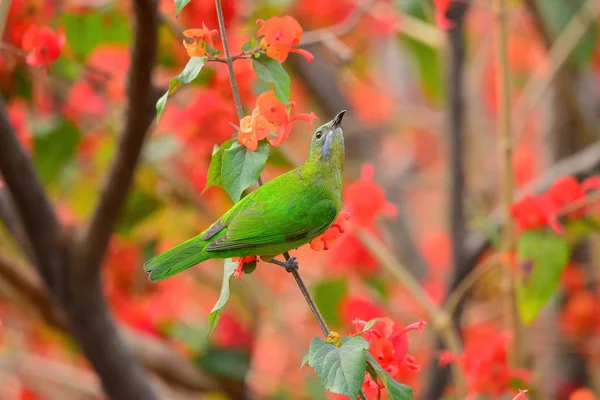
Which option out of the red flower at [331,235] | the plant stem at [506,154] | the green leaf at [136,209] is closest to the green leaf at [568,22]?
the plant stem at [506,154]

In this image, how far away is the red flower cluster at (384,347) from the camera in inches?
26.6

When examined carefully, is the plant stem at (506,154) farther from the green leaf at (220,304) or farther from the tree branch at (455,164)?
the green leaf at (220,304)

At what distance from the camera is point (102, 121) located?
1.58 m

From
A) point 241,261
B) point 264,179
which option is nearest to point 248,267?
point 241,261

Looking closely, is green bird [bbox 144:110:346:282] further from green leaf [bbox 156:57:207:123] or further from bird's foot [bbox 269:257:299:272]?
green leaf [bbox 156:57:207:123]

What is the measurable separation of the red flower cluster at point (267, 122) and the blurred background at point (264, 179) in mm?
191

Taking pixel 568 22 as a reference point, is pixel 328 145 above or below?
below

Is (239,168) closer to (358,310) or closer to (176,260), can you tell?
(176,260)

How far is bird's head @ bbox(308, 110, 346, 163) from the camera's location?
0.79 meters

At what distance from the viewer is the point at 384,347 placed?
68cm

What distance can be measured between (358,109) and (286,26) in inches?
74.1

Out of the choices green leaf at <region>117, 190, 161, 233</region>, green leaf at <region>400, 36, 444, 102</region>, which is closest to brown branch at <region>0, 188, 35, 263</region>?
green leaf at <region>117, 190, 161, 233</region>

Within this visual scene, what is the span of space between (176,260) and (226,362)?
33.4 inches

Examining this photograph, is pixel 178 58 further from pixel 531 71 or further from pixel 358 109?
pixel 531 71
